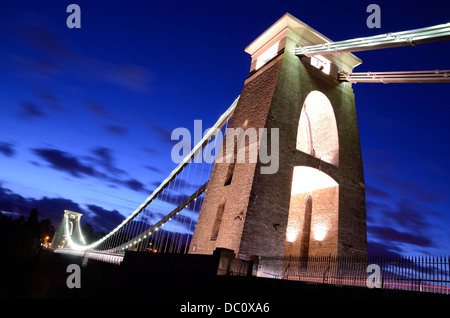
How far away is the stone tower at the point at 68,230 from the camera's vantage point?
54.8m

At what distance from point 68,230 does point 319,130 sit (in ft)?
181

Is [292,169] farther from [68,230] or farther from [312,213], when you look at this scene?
[68,230]

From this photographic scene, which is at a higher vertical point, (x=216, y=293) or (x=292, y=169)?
(x=292, y=169)

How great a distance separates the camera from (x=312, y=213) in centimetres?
1508

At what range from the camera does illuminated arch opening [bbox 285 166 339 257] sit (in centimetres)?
1391

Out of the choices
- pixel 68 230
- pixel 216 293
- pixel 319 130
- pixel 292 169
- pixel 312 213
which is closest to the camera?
pixel 216 293

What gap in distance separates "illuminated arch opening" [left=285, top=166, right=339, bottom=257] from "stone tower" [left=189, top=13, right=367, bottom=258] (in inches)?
1.8

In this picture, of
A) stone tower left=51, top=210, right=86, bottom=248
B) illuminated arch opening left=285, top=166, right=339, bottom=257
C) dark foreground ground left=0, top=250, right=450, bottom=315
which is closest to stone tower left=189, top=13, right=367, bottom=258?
illuminated arch opening left=285, top=166, right=339, bottom=257

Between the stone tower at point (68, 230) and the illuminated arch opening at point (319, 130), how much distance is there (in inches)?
1901

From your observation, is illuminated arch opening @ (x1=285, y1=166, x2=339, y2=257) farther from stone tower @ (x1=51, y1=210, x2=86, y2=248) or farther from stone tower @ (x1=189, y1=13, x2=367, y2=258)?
stone tower @ (x1=51, y1=210, x2=86, y2=248)

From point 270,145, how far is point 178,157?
14666 mm

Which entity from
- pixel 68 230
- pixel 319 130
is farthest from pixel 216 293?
pixel 68 230
